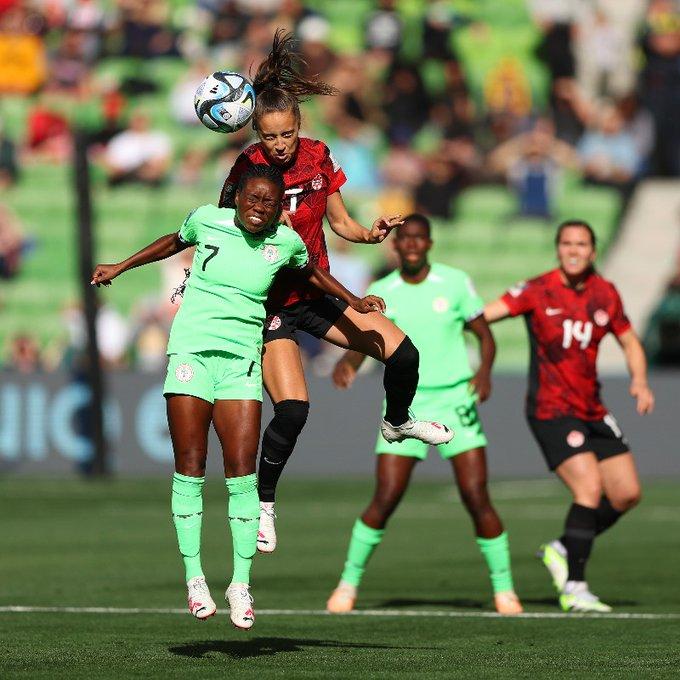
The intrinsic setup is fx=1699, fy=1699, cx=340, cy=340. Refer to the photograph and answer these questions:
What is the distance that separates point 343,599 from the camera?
10.4 m

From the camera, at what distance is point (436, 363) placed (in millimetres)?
10500

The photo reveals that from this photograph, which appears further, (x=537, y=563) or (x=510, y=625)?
(x=537, y=563)

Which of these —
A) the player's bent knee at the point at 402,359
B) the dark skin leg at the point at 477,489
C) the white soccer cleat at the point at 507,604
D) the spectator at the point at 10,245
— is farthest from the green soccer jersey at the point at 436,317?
the spectator at the point at 10,245

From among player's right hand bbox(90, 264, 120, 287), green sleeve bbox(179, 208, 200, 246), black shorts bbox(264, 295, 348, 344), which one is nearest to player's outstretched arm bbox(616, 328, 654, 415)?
black shorts bbox(264, 295, 348, 344)

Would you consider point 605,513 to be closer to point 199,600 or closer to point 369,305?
point 369,305

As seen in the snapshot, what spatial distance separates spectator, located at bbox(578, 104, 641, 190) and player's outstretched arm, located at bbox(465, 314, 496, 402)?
16244 millimetres

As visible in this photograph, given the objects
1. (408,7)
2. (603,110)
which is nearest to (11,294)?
(408,7)

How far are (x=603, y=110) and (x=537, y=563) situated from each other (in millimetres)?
14431

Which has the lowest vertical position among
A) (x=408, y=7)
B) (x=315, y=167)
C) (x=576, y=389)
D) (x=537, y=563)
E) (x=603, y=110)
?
(x=537, y=563)

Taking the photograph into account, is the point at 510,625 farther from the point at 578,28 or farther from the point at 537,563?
the point at 578,28

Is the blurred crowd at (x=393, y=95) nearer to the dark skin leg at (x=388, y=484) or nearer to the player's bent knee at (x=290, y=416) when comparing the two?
the dark skin leg at (x=388, y=484)

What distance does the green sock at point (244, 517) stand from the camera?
7879 millimetres

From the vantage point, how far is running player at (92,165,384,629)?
782cm

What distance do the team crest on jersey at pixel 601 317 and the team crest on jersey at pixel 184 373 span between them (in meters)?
3.55
